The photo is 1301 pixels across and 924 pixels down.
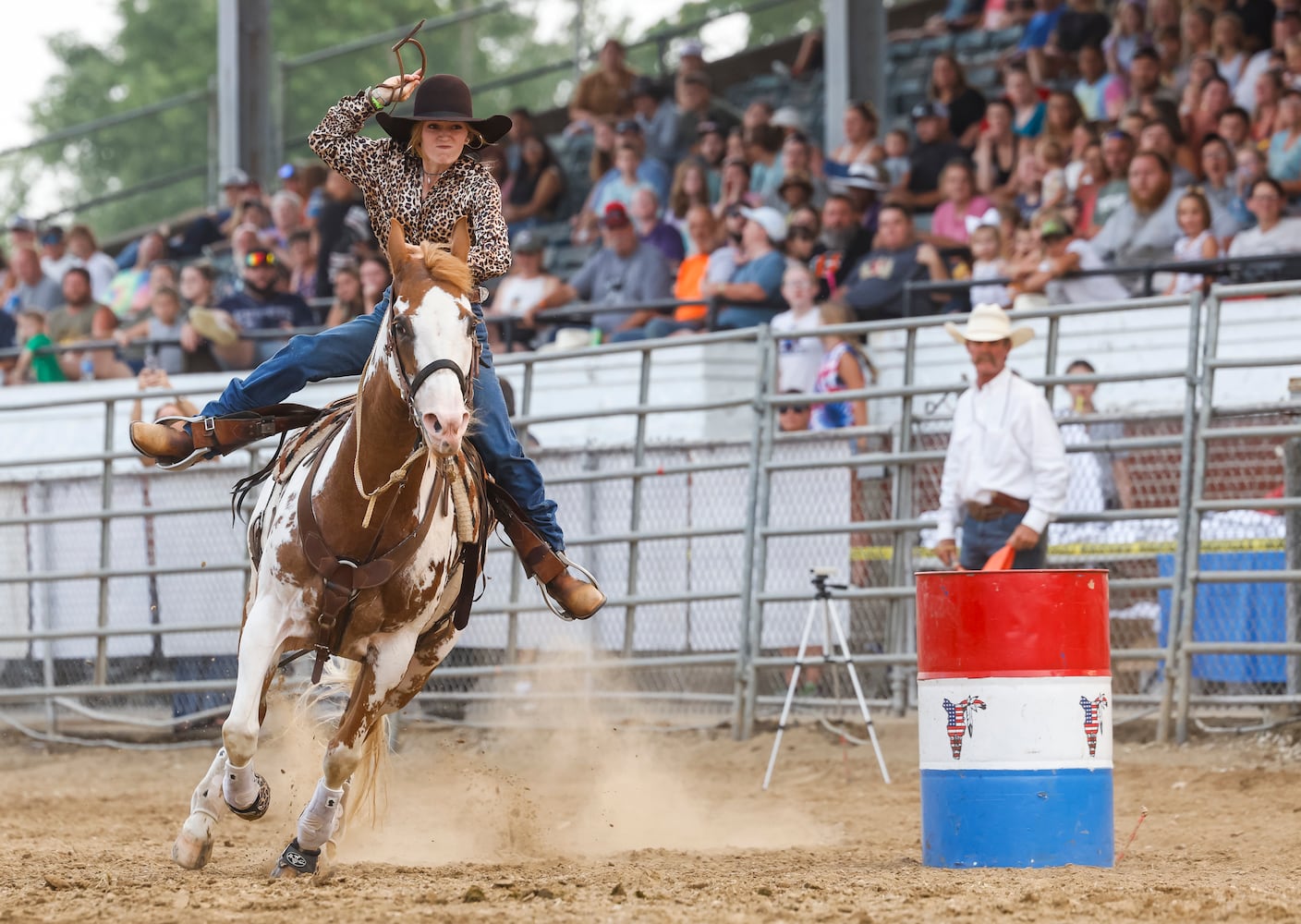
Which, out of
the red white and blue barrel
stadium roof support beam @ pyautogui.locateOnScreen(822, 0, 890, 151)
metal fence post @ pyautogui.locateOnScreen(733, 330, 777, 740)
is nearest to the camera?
the red white and blue barrel

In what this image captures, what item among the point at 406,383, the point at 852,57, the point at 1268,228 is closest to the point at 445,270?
the point at 406,383

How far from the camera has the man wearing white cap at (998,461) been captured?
8.91 m

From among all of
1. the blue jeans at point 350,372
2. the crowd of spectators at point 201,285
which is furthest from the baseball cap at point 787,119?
the blue jeans at point 350,372

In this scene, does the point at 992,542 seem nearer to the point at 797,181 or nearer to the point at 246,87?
the point at 797,181

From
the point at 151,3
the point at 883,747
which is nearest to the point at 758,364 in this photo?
the point at 883,747

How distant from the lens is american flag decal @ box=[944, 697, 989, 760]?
20.7 ft

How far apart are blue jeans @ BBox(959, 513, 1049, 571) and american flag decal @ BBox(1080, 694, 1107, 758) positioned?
2.70m

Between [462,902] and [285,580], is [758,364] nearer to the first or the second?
[285,580]

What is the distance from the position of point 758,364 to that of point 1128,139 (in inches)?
146

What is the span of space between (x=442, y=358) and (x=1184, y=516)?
526cm

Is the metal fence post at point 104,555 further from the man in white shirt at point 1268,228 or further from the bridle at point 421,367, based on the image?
the man in white shirt at point 1268,228

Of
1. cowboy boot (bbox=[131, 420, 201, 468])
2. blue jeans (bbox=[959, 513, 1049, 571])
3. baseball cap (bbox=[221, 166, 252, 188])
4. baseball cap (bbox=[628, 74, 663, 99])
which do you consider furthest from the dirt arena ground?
baseball cap (bbox=[628, 74, 663, 99])

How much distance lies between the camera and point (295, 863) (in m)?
6.34

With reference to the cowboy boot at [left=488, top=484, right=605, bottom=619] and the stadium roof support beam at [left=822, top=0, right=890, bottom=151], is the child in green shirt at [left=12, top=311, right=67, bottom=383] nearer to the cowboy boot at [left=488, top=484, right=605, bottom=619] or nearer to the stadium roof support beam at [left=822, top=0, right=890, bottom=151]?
the stadium roof support beam at [left=822, top=0, right=890, bottom=151]
